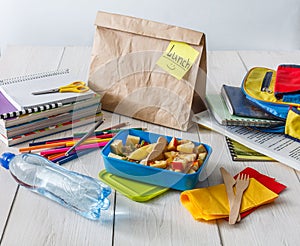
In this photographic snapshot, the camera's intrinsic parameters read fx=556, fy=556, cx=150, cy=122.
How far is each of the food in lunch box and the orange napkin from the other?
0.16 ft

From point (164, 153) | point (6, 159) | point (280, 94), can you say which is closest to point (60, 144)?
point (6, 159)

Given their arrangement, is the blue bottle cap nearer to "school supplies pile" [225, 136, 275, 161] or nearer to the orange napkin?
the orange napkin

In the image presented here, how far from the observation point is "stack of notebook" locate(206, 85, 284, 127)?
1263mm

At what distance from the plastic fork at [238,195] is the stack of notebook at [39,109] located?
0.42 meters

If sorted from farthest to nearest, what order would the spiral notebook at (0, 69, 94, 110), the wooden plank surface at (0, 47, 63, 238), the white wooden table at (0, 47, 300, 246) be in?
1. the wooden plank surface at (0, 47, 63, 238)
2. the spiral notebook at (0, 69, 94, 110)
3. the white wooden table at (0, 47, 300, 246)

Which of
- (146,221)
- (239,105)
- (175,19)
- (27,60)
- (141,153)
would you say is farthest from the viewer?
(175,19)

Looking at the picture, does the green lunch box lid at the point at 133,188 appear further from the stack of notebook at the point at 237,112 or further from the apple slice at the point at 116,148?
the stack of notebook at the point at 237,112

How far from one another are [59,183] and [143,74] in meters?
0.42

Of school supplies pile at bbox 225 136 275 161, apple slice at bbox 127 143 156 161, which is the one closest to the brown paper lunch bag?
school supplies pile at bbox 225 136 275 161

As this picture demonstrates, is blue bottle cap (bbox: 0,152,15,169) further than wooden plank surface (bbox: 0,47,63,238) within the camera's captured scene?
No

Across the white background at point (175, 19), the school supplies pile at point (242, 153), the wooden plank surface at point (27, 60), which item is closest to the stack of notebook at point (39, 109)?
the wooden plank surface at point (27, 60)

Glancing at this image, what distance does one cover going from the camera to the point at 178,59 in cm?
129

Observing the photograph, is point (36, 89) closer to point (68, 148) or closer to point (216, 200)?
point (68, 148)

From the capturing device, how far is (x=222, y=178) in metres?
1.09
